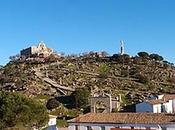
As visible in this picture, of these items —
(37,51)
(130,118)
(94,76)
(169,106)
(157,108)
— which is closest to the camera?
(130,118)

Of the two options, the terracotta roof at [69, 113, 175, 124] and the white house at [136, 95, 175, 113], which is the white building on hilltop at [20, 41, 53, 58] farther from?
the terracotta roof at [69, 113, 175, 124]

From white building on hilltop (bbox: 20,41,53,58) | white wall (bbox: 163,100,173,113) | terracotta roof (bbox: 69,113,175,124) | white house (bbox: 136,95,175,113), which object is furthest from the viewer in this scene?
white building on hilltop (bbox: 20,41,53,58)

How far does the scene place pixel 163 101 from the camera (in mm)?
74875

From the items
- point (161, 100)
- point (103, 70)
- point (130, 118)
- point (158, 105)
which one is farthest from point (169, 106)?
point (103, 70)

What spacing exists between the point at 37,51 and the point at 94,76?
42258 mm

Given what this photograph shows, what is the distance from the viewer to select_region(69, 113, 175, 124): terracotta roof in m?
49.5

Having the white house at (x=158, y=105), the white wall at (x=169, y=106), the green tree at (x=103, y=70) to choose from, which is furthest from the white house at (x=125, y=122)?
the green tree at (x=103, y=70)

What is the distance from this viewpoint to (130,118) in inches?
2045

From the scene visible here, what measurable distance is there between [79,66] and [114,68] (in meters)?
9.63

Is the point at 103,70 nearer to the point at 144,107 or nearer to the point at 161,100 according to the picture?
the point at 161,100

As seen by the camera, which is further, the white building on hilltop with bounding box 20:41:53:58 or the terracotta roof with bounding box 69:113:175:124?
the white building on hilltop with bounding box 20:41:53:58

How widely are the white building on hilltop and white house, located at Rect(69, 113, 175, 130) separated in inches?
3478

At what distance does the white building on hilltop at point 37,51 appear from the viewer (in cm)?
14282

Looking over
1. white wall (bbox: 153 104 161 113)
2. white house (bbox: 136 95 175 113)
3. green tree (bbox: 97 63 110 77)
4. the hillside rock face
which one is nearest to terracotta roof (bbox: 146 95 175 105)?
white house (bbox: 136 95 175 113)
